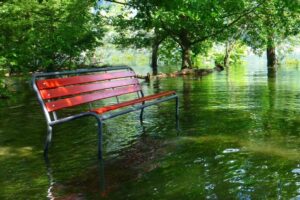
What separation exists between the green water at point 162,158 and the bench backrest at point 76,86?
64cm

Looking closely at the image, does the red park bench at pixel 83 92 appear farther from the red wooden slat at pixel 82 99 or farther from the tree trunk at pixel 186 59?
the tree trunk at pixel 186 59

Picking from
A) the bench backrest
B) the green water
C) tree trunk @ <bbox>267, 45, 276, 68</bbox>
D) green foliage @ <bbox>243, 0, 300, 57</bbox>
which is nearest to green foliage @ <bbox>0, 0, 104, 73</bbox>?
the bench backrest

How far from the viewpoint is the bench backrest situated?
17.4 ft

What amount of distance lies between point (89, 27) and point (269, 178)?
2994 centimetres

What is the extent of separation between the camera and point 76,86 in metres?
5.91

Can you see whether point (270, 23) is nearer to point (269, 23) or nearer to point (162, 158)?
point (269, 23)

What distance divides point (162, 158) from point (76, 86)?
174cm

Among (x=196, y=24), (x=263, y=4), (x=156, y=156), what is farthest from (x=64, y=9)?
(x=156, y=156)

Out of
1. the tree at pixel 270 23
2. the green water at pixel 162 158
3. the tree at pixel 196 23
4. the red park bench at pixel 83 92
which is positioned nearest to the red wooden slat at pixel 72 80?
the red park bench at pixel 83 92

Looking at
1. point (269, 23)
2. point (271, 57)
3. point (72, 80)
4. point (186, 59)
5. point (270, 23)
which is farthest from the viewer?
point (271, 57)

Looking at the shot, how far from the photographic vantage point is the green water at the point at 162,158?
3.83 metres

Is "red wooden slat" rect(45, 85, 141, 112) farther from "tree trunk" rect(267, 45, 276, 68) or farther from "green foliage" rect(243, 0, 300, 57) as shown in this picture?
Answer: "tree trunk" rect(267, 45, 276, 68)

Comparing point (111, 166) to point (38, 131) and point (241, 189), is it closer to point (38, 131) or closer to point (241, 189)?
point (241, 189)

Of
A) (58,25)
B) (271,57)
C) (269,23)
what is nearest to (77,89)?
(58,25)
